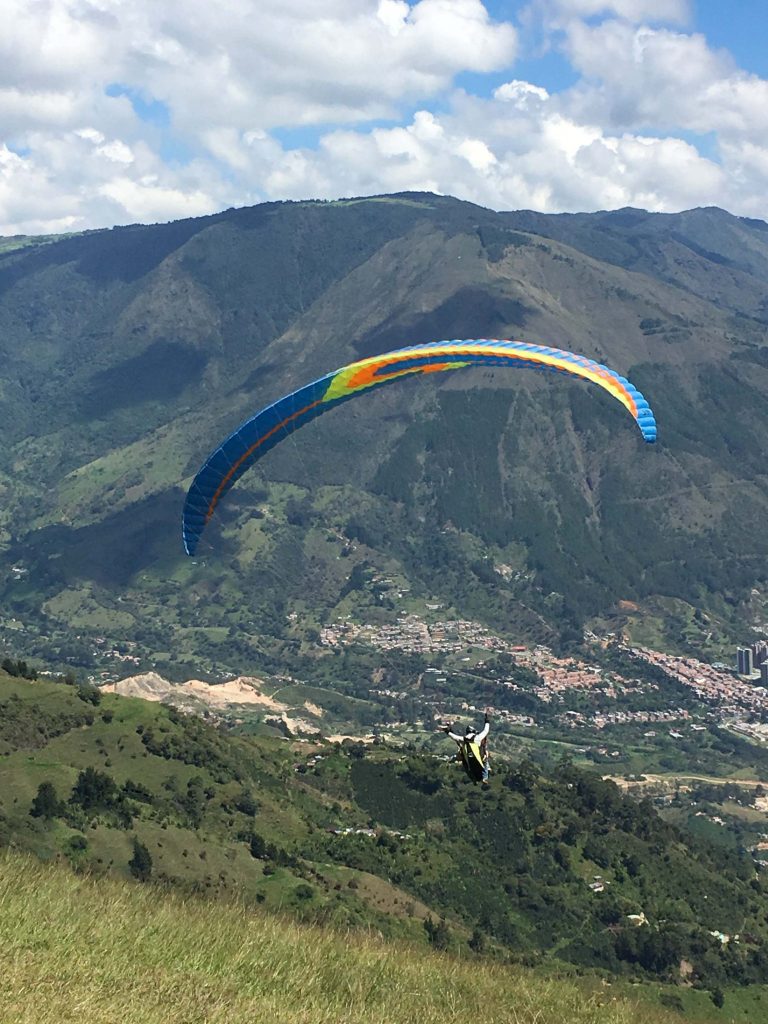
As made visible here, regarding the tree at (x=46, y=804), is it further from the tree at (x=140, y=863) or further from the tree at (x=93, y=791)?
the tree at (x=140, y=863)

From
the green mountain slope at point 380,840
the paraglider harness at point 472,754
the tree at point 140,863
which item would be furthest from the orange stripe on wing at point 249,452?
the paraglider harness at point 472,754

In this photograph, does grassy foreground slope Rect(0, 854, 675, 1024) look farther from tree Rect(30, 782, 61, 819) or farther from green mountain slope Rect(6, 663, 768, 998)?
tree Rect(30, 782, 61, 819)

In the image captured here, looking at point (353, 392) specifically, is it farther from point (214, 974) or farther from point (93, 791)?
point (214, 974)

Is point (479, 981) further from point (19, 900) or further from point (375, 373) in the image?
point (375, 373)

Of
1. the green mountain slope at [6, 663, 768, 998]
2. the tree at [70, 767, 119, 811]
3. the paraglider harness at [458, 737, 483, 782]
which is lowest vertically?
the green mountain slope at [6, 663, 768, 998]

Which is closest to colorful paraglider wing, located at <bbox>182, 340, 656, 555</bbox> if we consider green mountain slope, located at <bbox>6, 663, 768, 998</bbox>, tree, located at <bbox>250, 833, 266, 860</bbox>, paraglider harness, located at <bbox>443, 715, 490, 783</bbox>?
green mountain slope, located at <bbox>6, 663, 768, 998</bbox>

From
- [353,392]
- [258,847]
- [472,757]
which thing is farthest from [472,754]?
[258,847]
